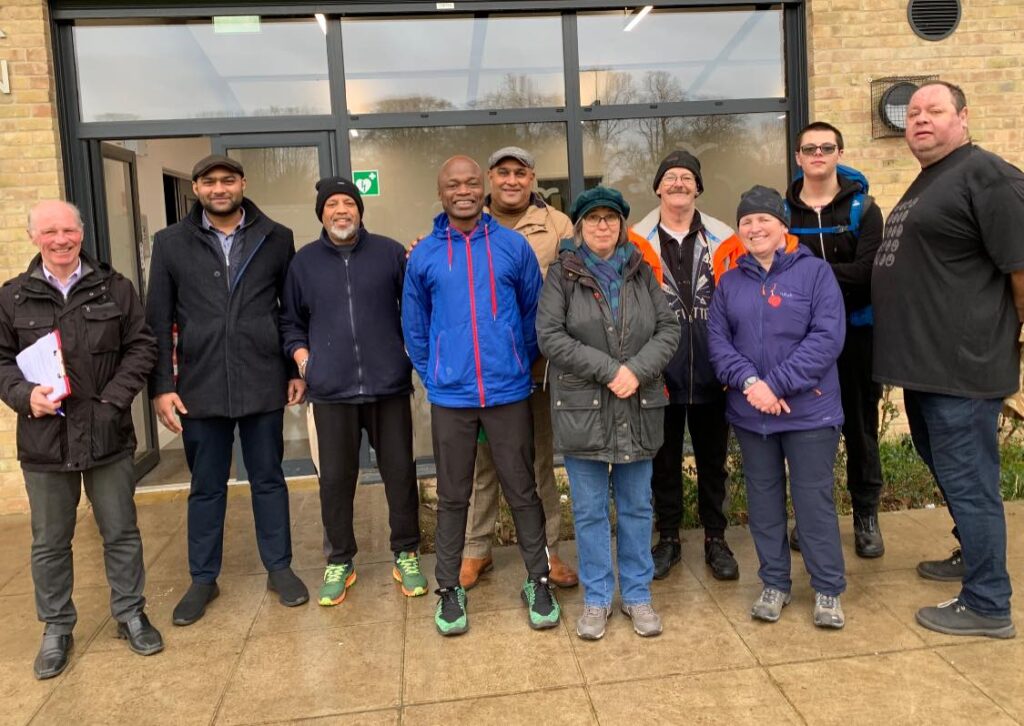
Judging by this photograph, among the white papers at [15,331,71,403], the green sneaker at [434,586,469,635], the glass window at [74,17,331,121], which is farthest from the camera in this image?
the glass window at [74,17,331,121]

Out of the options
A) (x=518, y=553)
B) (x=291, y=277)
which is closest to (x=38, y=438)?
(x=291, y=277)

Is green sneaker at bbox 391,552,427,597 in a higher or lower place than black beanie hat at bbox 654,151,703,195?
lower

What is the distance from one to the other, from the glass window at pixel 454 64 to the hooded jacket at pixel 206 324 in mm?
2458

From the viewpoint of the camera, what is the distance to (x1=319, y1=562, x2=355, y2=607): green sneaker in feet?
12.6

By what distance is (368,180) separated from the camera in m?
5.87

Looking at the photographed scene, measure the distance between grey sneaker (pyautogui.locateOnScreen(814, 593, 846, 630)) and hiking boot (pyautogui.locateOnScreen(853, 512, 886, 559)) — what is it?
2.55ft

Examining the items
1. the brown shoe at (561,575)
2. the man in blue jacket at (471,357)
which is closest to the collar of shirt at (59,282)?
the man in blue jacket at (471,357)

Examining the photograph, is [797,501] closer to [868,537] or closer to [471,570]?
[868,537]

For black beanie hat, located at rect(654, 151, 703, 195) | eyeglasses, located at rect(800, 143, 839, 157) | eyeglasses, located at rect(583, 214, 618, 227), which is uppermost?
eyeglasses, located at rect(800, 143, 839, 157)

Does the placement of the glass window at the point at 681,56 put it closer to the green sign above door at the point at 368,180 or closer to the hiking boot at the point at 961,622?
the green sign above door at the point at 368,180

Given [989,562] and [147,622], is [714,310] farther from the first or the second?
[147,622]

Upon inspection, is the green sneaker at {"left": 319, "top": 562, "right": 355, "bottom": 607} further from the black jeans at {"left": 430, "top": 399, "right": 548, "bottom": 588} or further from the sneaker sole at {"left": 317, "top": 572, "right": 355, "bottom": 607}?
the black jeans at {"left": 430, "top": 399, "right": 548, "bottom": 588}

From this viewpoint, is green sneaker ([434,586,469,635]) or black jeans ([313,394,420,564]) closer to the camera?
green sneaker ([434,586,469,635])

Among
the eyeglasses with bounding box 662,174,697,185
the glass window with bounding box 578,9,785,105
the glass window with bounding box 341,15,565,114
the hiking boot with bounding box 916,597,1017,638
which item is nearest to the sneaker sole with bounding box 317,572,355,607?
the eyeglasses with bounding box 662,174,697,185
